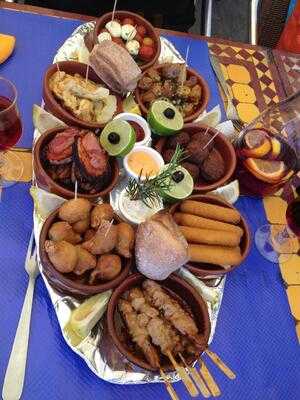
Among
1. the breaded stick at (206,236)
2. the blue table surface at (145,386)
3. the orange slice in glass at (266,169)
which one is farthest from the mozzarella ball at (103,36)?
the breaded stick at (206,236)

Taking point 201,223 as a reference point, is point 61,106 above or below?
above

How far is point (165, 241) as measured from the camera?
1.07m

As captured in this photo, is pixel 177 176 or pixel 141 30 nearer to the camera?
pixel 177 176

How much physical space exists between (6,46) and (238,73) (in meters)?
0.82

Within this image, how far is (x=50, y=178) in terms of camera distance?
3.87 feet

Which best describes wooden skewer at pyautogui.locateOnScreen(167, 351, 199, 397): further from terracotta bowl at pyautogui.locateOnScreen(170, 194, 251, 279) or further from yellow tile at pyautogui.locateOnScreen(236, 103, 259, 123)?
yellow tile at pyautogui.locateOnScreen(236, 103, 259, 123)

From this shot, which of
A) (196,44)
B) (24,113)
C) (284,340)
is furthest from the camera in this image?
(196,44)

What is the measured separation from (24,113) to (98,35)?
35 cm

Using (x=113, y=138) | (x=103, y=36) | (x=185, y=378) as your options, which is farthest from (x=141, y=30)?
(x=185, y=378)

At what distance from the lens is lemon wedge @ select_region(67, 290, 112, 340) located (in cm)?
104

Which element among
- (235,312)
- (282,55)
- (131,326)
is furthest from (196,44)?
(131,326)

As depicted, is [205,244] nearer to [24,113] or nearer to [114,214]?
[114,214]

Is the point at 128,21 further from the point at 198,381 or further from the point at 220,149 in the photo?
the point at 198,381

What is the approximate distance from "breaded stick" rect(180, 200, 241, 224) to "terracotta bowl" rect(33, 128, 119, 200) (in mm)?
197
